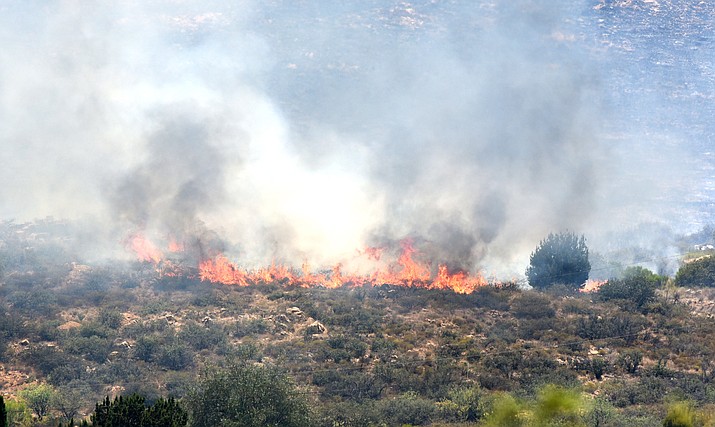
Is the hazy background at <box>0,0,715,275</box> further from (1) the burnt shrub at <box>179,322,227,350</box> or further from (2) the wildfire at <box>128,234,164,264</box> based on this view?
(1) the burnt shrub at <box>179,322,227,350</box>

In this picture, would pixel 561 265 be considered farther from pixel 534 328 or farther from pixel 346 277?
pixel 346 277

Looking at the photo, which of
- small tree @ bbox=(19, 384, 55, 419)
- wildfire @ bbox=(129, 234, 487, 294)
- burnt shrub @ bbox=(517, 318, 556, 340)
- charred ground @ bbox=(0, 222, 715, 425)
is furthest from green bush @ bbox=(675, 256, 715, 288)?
small tree @ bbox=(19, 384, 55, 419)

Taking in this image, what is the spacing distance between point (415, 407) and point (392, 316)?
1609 centimetres

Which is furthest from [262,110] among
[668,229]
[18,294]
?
[18,294]

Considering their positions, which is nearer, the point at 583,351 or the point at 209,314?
the point at 583,351

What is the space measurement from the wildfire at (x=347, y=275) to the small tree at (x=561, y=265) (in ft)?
A: 15.6

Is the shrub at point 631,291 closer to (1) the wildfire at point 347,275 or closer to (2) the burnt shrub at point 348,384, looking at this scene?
(1) the wildfire at point 347,275

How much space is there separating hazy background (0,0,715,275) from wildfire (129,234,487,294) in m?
1.78

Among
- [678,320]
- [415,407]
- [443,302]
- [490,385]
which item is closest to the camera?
[415,407]

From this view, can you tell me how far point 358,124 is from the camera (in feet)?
442

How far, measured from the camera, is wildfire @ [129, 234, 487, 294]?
227 feet

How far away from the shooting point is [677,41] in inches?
5527

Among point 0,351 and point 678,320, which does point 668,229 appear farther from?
point 0,351

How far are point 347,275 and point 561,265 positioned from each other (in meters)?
17.1
